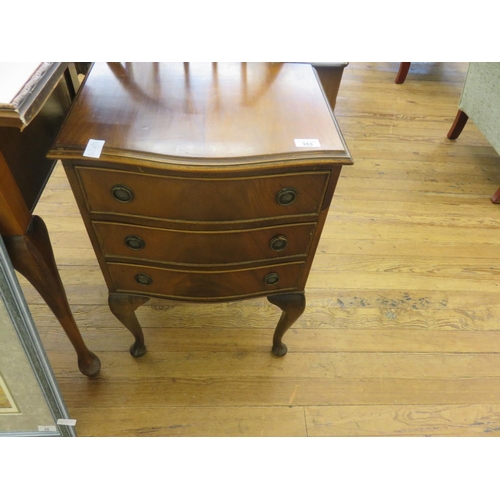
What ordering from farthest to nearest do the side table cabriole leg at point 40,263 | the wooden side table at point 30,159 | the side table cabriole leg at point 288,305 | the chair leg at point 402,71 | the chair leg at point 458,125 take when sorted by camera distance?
the chair leg at point 402,71 < the chair leg at point 458,125 < the side table cabriole leg at point 288,305 < the side table cabriole leg at point 40,263 < the wooden side table at point 30,159

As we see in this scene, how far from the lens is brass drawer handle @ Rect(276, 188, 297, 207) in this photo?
86 centimetres

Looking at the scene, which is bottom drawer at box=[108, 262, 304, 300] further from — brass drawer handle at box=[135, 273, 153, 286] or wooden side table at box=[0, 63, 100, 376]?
wooden side table at box=[0, 63, 100, 376]

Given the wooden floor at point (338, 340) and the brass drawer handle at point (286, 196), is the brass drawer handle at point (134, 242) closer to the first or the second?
the brass drawer handle at point (286, 196)

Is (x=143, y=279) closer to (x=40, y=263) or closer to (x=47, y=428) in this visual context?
(x=40, y=263)

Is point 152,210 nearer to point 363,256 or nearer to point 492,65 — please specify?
point 363,256

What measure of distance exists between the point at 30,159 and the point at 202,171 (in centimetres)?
43

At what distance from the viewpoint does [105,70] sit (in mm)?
972

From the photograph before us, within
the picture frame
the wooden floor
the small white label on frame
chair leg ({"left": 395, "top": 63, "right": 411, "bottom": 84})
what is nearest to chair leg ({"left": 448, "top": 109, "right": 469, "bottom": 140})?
the wooden floor

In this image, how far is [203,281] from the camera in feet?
3.43

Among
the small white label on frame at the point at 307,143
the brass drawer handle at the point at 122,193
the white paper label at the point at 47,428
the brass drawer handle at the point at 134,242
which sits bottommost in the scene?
the white paper label at the point at 47,428

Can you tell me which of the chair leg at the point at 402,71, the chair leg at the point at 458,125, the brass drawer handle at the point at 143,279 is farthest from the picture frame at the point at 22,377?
the chair leg at the point at 402,71

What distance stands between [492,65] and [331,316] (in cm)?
140

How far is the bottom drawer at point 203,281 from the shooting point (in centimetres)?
103

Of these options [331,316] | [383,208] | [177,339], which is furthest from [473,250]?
[177,339]
